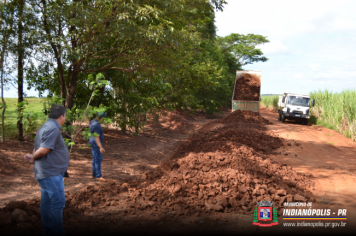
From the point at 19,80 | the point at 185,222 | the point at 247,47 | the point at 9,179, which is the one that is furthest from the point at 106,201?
the point at 247,47

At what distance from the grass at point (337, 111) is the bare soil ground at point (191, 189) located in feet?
14.7

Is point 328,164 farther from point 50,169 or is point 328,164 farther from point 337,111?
point 337,111

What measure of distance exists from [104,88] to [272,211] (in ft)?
26.6

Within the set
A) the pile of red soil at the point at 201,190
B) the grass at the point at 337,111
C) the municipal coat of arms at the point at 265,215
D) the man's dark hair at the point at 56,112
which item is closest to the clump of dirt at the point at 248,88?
the grass at the point at 337,111

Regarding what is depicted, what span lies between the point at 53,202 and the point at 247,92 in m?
18.3

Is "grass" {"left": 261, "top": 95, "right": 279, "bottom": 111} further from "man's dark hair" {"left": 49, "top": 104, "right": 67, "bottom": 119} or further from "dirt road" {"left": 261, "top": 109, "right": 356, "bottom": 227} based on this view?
"man's dark hair" {"left": 49, "top": 104, "right": 67, "bottom": 119}

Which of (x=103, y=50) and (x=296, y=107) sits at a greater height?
(x=103, y=50)

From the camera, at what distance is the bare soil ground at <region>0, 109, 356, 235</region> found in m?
4.46

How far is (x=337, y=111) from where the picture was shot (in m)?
16.2

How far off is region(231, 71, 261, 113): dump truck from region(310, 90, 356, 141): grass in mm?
4592

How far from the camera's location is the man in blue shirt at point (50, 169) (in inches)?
136

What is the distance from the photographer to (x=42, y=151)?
134 inches

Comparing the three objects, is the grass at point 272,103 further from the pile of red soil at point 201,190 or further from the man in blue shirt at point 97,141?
the man in blue shirt at point 97,141

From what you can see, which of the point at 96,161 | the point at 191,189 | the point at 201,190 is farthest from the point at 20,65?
the point at 201,190
